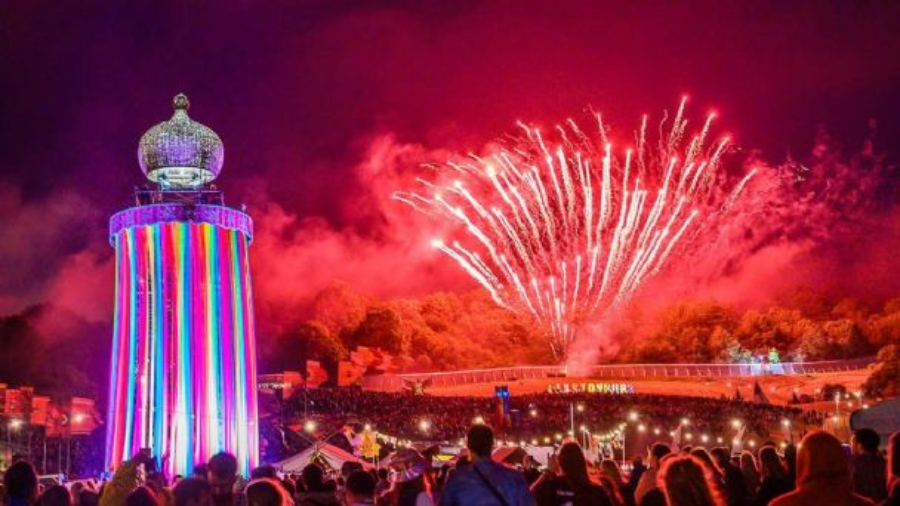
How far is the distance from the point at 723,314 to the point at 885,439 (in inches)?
2570

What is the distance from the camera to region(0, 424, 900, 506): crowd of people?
497cm

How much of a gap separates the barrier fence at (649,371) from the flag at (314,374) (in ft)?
18.4

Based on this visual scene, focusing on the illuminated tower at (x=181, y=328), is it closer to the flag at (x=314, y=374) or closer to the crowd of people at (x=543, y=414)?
the crowd of people at (x=543, y=414)

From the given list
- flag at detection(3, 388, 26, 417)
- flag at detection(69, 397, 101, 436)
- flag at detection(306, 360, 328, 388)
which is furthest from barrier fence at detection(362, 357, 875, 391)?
flag at detection(3, 388, 26, 417)

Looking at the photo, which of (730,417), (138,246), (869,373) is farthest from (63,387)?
(869,373)

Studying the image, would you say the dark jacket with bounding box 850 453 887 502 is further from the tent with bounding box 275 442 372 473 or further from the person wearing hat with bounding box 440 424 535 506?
the tent with bounding box 275 442 372 473

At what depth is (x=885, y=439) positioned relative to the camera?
13477mm

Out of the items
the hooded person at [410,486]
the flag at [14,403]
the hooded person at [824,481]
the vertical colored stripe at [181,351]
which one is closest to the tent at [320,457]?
the vertical colored stripe at [181,351]

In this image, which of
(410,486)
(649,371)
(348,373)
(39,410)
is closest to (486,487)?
(410,486)

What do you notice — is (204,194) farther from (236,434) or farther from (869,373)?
(869,373)

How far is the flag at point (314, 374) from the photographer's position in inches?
2083

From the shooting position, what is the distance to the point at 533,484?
723 centimetres

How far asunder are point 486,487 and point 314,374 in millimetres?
49347

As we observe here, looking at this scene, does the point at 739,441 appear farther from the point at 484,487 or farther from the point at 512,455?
the point at 484,487
